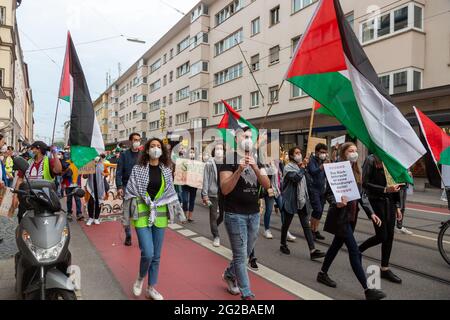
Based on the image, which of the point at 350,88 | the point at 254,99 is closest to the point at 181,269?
the point at 350,88

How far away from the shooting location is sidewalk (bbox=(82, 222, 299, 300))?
422 centimetres

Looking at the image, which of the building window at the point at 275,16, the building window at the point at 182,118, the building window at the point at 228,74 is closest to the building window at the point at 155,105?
the building window at the point at 182,118

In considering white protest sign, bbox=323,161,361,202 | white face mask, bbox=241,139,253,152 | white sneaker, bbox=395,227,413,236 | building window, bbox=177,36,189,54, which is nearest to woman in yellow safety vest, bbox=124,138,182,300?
white face mask, bbox=241,139,253,152

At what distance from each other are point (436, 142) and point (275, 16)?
21263 millimetres

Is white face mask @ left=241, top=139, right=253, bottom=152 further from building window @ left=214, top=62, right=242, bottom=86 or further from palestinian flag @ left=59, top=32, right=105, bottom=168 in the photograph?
building window @ left=214, top=62, right=242, bottom=86

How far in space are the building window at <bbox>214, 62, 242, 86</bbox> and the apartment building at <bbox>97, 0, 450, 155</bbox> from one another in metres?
0.09

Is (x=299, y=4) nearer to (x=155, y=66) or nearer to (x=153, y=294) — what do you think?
(x=153, y=294)

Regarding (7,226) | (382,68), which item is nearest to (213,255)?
(7,226)

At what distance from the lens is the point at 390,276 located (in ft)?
15.5

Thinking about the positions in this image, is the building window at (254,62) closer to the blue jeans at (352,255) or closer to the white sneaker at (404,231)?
the white sneaker at (404,231)

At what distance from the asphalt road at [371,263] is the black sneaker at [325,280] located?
6 cm

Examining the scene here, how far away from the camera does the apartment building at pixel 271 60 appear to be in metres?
15.6

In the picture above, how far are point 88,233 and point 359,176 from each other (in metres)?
5.37
